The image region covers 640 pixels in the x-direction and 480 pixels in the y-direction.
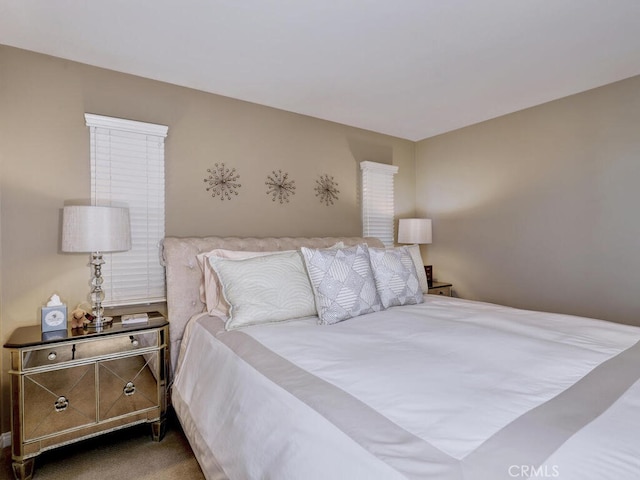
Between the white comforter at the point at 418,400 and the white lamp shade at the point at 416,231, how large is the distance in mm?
1778

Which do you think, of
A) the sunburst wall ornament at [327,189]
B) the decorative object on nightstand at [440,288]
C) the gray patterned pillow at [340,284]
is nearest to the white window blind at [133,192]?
the gray patterned pillow at [340,284]

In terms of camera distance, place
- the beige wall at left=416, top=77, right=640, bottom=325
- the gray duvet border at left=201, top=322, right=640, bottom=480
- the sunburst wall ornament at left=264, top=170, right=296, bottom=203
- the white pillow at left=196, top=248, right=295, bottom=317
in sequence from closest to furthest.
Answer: the gray duvet border at left=201, top=322, right=640, bottom=480
the white pillow at left=196, top=248, right=295, bottom=317
the beige wall at left=416, top=77, right=640, bottom=325
the sunburst wall ornament at left=264, top=170, right=296, bottom=203

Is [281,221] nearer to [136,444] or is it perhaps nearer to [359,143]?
[359,143]

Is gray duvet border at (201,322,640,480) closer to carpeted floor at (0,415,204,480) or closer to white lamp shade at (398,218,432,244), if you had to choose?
carpeted floor at (0,415,204,480)

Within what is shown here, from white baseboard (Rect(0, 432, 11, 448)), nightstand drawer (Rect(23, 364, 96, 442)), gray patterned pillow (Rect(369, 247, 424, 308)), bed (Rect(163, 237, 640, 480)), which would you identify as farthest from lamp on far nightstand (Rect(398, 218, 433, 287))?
white baseboard (Rect(0, 432, 11, 448))

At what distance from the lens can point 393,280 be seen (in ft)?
7.83

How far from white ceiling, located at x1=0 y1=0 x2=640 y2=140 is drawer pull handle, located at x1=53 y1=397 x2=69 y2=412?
6.79 ft

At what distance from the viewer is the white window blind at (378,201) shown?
3.78 m

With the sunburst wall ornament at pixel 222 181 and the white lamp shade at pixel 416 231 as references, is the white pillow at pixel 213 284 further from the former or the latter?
the white lamp shade at pixel 416 231

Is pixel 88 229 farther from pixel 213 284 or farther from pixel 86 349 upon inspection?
pixel 213 284

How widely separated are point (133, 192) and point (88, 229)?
61 cm

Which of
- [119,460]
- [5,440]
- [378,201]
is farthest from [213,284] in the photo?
[378,201]

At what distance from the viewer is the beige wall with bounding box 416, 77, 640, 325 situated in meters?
2.72

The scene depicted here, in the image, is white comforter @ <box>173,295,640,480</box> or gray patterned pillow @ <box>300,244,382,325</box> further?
gray patterned pillow @ <box>300,244,382,325</box>
